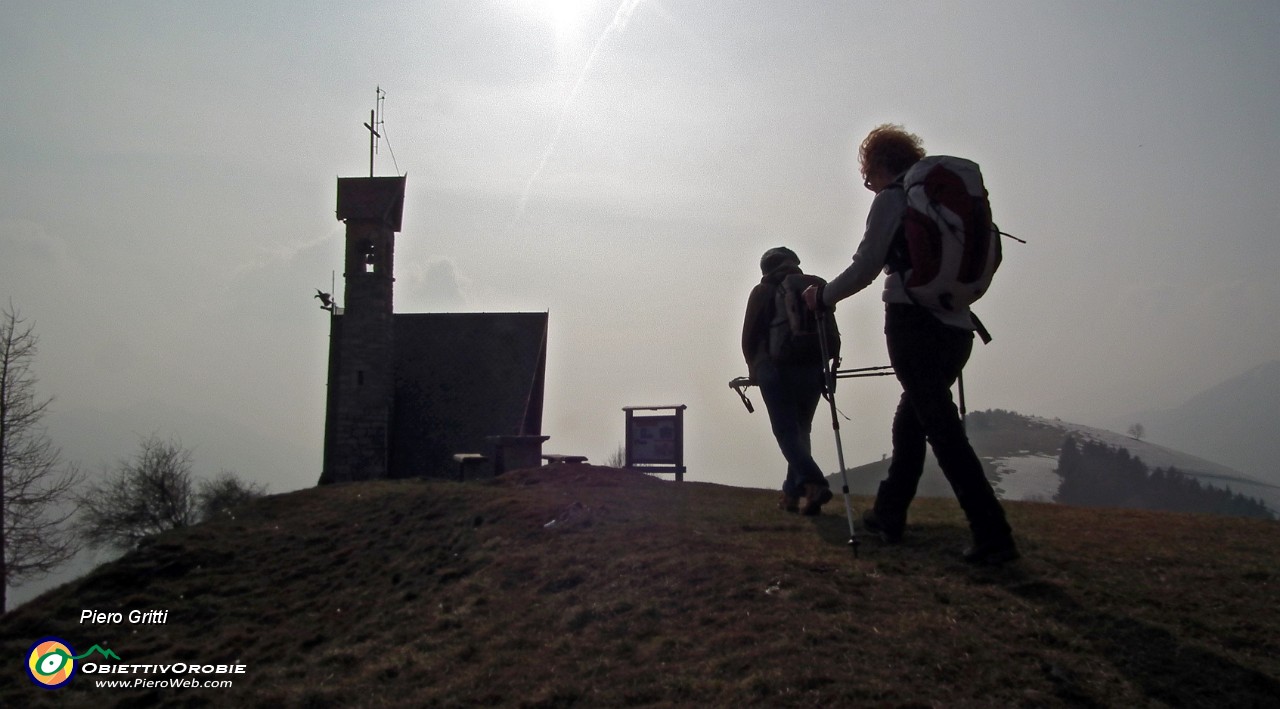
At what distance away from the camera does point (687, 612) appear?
4.89m

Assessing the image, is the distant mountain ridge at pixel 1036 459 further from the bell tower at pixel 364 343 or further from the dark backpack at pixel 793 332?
the bell tower at pixel 364 343

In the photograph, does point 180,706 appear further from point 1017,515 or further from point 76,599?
point 1017,515

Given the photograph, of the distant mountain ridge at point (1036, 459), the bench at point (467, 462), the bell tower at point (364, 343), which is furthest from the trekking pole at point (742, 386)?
the bell tower at point (364, 343)

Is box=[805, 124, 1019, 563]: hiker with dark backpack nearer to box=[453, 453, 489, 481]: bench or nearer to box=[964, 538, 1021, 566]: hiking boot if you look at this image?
box=[964, 538, 1021, 566]: hiking boot

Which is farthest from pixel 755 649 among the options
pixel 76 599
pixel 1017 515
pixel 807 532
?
pixel 76 599

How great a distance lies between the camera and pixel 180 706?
5.23m

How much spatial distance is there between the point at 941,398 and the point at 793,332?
230 centimetres

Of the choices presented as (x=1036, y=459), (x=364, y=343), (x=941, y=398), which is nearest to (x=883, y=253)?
(x=941, y=398)

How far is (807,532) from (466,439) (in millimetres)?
22796

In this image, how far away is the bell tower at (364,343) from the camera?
96.0ft

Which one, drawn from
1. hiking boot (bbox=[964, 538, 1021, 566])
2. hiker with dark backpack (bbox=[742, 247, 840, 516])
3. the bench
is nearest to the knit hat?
hiker with dark backpack (bbox=[742, 247, 840, 516])

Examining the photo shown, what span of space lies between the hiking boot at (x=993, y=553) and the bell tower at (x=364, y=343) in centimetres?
2587

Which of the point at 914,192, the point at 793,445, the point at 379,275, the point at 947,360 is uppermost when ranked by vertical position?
the point at 379,275

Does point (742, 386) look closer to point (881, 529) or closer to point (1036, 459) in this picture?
point (881, 529)
